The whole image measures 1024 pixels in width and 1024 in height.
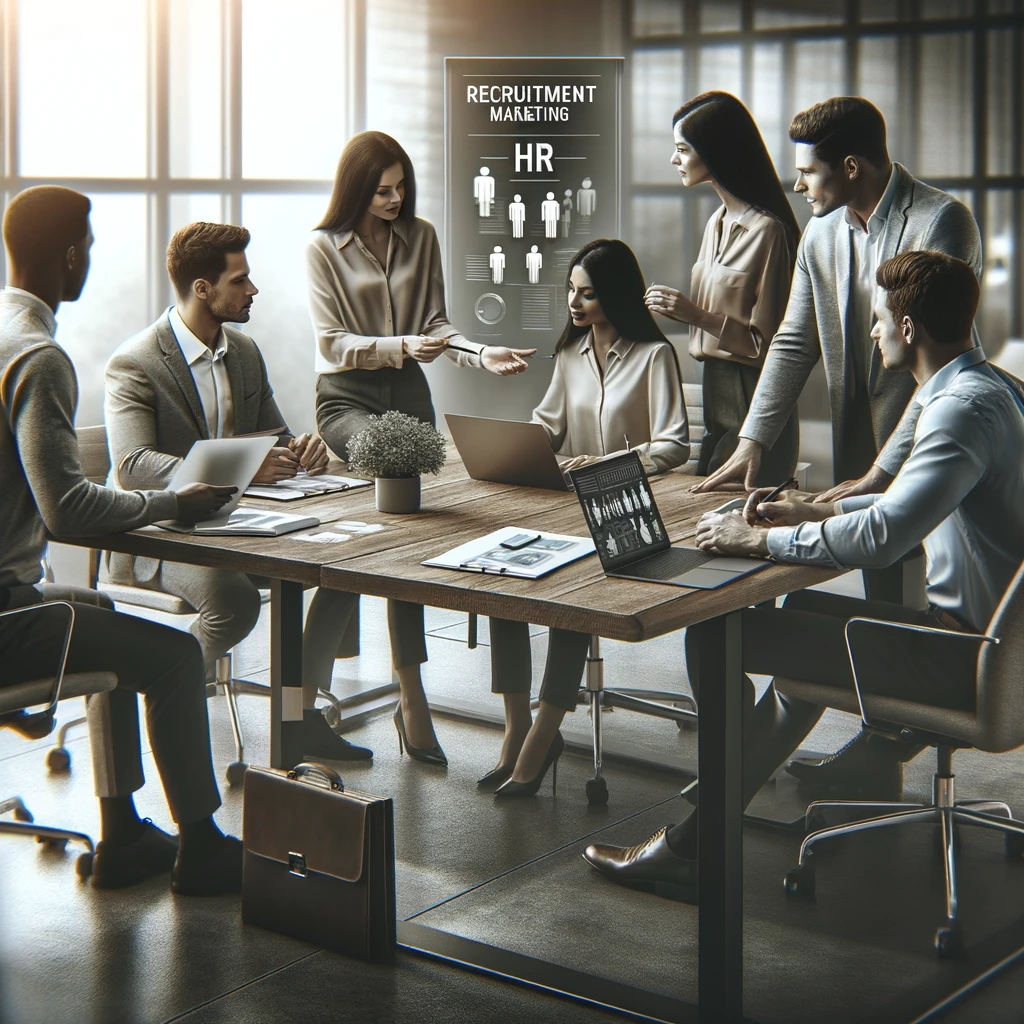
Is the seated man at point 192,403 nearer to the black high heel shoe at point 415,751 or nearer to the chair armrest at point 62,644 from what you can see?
the black high heel shoe at point 415,751

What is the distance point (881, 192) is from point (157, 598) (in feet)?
7.15

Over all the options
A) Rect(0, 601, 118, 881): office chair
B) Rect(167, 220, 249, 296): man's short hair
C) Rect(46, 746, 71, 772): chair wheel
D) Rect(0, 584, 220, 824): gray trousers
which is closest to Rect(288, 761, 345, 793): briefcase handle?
Rect(0, 584, 220, 824): gray trousers

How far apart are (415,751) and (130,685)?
1159 mm

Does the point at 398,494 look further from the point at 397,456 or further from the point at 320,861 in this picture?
the point at 320,861

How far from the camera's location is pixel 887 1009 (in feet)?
8.20

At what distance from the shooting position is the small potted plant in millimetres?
3129

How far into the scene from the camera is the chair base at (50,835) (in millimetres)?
3119

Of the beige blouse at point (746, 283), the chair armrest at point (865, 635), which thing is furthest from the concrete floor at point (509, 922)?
the beige blouse at point (746, 283)

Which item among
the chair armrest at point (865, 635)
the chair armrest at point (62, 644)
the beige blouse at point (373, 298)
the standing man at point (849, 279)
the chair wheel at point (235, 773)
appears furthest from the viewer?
the beige blouse at point (373, 298)

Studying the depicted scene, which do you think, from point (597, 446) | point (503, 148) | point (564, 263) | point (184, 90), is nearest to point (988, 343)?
point (564, 263)

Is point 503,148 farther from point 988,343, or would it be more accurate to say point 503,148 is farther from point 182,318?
point 182,318

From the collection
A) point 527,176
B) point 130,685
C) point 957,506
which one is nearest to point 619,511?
point 957,506

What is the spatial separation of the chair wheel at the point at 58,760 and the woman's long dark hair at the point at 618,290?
1.85m

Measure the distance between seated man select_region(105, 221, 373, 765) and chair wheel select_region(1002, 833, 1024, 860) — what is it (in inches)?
68.7
